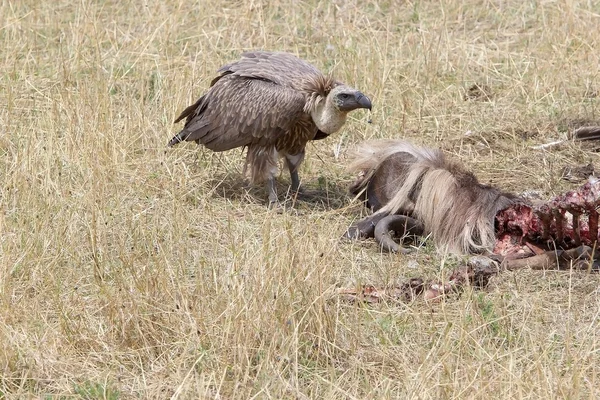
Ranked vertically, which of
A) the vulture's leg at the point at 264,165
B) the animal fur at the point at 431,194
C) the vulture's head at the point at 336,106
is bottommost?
the vulture's leg at the point at 264,165

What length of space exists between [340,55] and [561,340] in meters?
4.22

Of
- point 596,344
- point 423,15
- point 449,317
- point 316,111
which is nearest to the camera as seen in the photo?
point 596,344

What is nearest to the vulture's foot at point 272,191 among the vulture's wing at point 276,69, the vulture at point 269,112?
the vulture at point 269,112

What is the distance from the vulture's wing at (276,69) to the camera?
6.43 metres

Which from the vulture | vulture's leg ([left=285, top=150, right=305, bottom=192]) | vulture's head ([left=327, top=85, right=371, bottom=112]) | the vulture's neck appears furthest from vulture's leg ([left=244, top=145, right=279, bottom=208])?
vulture's head ([left=327, top=85, right=371, bottom=112])

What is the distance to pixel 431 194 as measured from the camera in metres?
5.59

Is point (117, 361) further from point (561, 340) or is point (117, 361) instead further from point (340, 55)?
point (340, 55)

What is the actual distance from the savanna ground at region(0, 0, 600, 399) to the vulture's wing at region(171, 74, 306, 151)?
27 cm

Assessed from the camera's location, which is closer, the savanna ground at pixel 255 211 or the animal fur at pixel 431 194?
the savanna ground at pixel 255 211

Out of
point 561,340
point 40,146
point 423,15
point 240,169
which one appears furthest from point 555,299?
point 423,15

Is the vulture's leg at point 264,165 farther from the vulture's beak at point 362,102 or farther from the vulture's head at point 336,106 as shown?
the vulture's beak at point 362,102

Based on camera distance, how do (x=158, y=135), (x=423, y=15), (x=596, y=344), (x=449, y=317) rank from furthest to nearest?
(x=423, y=15), (x=158, y=135), (x=449, y=317), (x=596, y=344)

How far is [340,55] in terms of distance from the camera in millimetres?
8039

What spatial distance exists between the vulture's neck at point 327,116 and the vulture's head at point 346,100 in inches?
1.4
